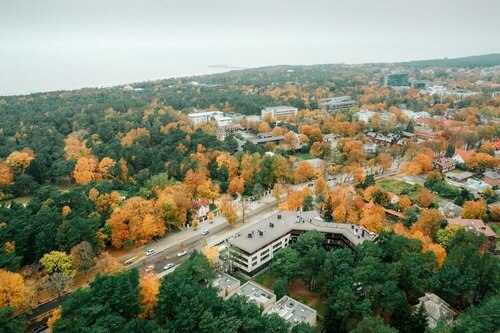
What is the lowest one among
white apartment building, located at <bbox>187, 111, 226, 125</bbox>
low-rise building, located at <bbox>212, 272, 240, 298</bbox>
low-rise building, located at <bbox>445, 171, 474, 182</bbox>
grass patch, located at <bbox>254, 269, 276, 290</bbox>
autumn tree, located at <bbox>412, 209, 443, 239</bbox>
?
low-rise building, located at <bbox>445, 171, 474, 182</bbox>

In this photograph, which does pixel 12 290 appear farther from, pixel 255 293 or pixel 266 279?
pixel 266 279

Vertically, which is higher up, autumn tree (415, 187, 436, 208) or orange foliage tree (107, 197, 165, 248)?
orange foliage tree (107, 197, 165, 248)

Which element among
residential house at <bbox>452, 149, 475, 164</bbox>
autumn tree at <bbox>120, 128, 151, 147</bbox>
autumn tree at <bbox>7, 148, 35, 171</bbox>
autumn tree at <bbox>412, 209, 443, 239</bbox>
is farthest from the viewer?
autumn tree at <bbox>120, 128, 151, 147</bbox>

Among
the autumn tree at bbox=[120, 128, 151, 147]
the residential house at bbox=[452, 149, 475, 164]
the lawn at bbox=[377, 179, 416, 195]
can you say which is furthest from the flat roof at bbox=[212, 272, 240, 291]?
the residential house at bbox=[452, 149, 475, 164]

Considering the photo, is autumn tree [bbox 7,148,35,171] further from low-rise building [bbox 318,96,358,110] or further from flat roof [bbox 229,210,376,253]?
low-rise building [bbox 318,96,358,110]

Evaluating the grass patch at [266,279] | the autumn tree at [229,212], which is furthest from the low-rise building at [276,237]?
the autumn tree at [229,212]

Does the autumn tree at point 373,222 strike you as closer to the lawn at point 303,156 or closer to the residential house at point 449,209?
the residential house at point 449,209
